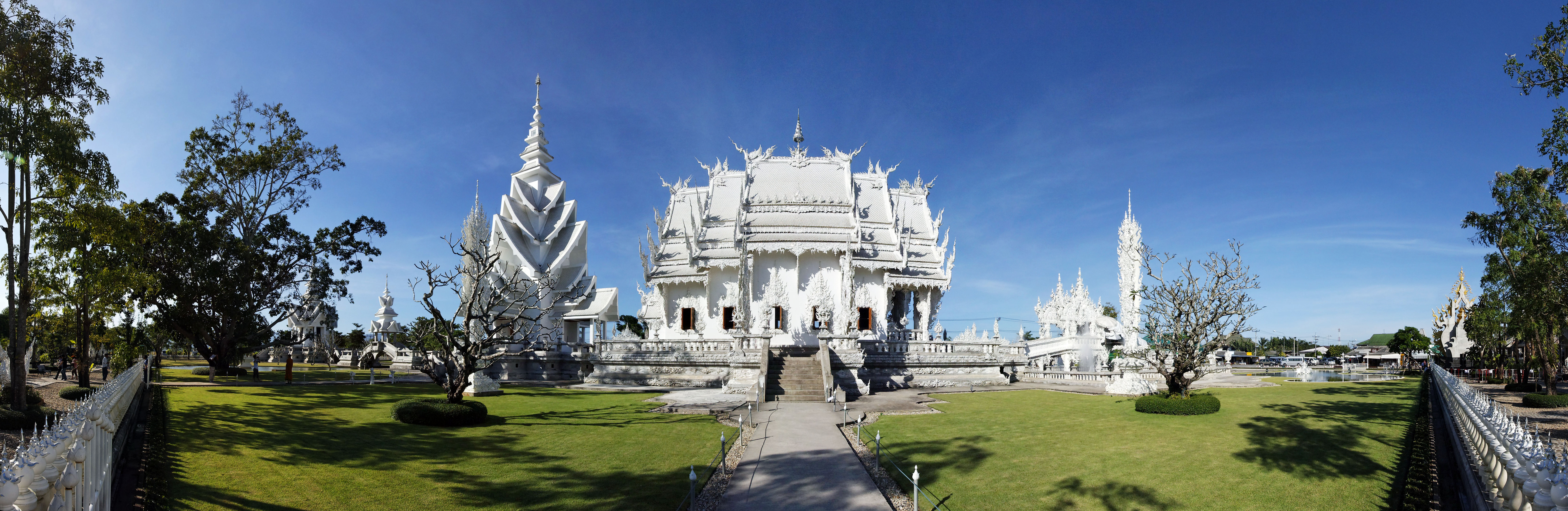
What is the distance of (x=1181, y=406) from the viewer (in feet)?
61.9

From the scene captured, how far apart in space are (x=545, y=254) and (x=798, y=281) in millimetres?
15661

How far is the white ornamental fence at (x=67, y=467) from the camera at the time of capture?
5.24 metres

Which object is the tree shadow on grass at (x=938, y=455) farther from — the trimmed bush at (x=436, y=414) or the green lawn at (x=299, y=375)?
the green lawn at (x=299, y=375)

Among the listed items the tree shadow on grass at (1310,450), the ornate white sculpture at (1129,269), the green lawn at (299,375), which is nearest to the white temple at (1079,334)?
the ornate white sculpture at (1129,269)

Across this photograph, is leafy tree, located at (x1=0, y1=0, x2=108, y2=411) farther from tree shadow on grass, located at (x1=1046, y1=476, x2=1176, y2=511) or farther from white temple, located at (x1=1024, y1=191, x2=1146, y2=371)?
white temple, located at (x1=1024, y1=191, x2=1146, y2=371)

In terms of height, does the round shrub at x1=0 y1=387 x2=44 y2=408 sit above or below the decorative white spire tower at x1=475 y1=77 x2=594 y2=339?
below

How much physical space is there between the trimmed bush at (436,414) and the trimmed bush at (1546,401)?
3192 centimetres

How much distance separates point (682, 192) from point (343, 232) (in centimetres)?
1914

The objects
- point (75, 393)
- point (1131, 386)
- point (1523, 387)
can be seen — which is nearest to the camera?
point (75, 393)

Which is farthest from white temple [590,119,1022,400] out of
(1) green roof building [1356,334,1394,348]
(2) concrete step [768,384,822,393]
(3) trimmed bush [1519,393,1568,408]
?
(1) green roof building [1356,334,1394,348]

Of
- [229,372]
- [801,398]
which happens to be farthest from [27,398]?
[801,398]

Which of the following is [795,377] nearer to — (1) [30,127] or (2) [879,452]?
(2) [879,452]

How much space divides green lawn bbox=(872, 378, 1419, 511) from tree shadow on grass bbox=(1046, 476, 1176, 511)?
0.08 ft

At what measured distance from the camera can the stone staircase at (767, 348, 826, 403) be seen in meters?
24.7
